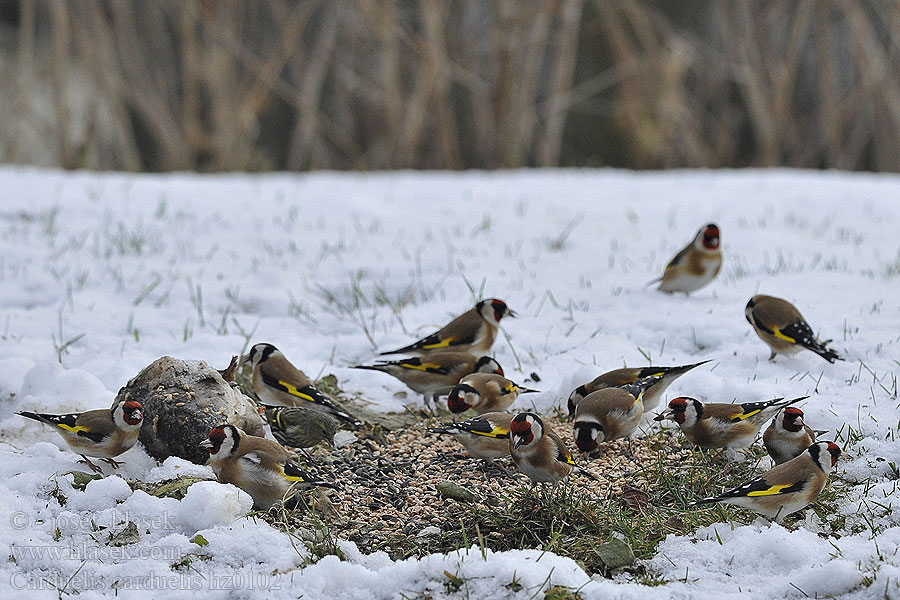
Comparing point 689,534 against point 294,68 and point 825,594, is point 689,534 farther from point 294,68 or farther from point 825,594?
point 294,68

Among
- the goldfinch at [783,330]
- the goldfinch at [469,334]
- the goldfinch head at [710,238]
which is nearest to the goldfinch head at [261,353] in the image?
the goldfinch at [469,334]

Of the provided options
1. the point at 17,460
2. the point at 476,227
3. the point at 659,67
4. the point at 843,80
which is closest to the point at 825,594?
the point at 17,460

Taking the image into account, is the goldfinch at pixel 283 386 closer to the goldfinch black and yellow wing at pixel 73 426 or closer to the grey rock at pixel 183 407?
the grey rock at pixel 183 407

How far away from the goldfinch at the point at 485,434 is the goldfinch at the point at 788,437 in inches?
41.1

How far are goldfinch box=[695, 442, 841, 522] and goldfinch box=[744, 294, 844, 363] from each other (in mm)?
1251

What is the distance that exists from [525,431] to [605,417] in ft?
1.37

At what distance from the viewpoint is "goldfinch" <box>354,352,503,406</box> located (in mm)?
4613

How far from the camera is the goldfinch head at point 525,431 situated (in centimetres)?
368

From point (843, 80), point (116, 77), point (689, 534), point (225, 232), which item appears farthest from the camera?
point (843, 80)

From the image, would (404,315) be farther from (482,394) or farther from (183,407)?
(183,407)

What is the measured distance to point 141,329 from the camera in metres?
5.25

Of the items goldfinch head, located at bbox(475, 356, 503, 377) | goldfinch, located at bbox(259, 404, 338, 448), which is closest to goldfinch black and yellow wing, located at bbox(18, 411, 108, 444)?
goldfinch, located at bbox(259, 404, 338, 448)

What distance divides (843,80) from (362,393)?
12.8m

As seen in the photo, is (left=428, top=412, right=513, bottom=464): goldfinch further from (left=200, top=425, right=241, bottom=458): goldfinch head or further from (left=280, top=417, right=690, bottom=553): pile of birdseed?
(left=200, top=425, right=241, bottom=458): goldfinch head
